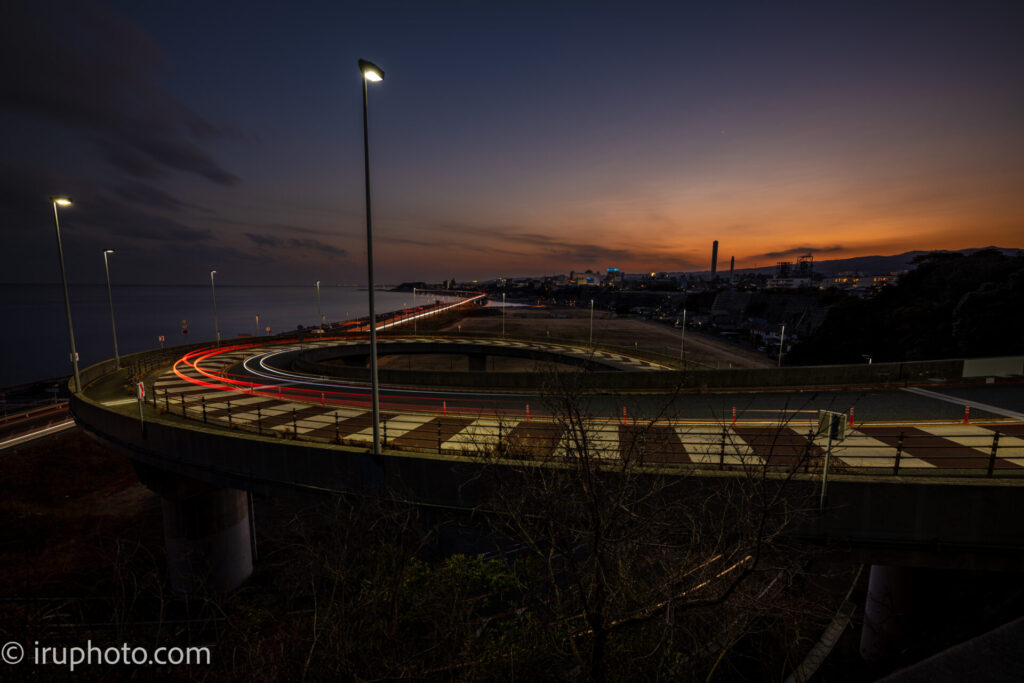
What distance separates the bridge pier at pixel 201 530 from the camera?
1781cm

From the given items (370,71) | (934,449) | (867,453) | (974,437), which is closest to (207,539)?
(370,71)

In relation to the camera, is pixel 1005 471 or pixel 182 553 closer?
pixel 1005 471

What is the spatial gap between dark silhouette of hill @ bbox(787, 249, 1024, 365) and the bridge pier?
196 ft

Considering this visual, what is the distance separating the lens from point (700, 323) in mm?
122375

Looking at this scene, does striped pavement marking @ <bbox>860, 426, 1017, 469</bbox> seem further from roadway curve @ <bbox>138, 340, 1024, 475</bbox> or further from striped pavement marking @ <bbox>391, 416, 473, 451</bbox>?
striped pavement marking @ <bbox>391, 416, 473, 451</bbox>

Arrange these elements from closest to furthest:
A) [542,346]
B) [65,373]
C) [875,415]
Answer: [875,415] < [542,346] < [65,373]

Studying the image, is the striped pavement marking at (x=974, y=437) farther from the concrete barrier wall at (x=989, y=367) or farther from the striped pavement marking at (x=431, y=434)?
the striped pavement marking at (x=431, y=434)

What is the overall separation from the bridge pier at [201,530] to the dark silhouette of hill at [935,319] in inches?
2347

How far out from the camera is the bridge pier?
17.8 meters

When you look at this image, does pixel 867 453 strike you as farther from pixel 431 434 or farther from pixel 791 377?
pixel 431 434

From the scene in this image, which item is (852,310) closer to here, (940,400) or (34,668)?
(940,400)

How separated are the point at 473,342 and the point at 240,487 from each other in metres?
30.0

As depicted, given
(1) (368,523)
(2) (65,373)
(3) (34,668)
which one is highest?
(1) (368,523)

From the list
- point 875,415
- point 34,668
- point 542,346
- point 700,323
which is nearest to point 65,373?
point 542,346
